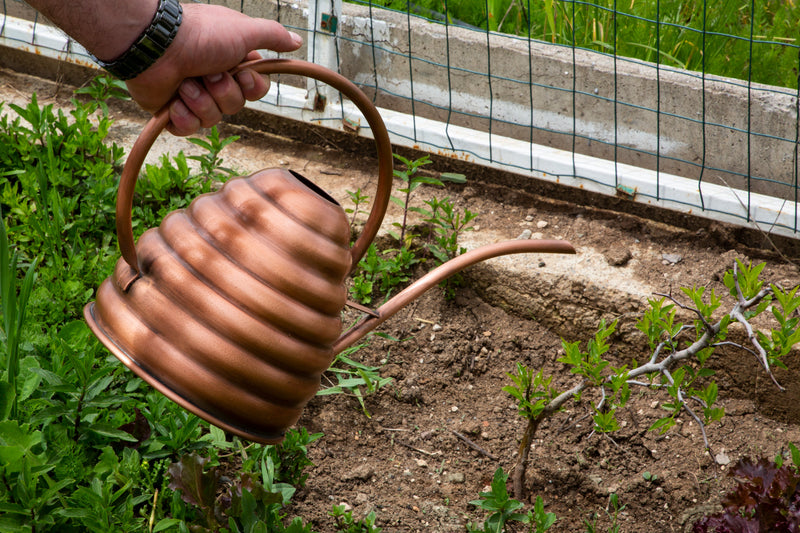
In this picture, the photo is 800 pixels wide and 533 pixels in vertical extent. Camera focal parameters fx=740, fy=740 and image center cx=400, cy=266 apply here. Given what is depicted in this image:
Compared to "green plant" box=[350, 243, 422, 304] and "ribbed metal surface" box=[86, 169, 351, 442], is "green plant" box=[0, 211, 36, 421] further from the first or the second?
"green plant" box=[350, 243, 422, 304]

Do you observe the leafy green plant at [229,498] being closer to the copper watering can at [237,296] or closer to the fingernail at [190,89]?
the copper watering can at [237,296]

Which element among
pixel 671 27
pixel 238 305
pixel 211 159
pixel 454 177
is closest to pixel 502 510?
pixel 238 305

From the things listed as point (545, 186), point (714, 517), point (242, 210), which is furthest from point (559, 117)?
point (242, 210)

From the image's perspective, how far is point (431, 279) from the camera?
1.49 m

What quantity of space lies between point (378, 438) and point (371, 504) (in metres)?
0.24

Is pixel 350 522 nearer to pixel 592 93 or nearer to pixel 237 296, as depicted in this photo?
pixel 237 296

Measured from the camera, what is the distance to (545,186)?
9.04ft

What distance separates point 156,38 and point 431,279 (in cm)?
67

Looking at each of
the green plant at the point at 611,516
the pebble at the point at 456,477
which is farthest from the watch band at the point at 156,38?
the green plant at the point at 611,516

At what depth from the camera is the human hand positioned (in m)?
1.26

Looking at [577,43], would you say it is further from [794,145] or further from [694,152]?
[794,145]

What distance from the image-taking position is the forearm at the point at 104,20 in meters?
1.22

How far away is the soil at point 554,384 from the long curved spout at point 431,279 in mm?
639

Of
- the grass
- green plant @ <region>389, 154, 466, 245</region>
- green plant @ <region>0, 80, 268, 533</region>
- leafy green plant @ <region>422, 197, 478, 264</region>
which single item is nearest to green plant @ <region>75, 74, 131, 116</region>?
green plant @ <region>0, 80, 268, 533</region>
